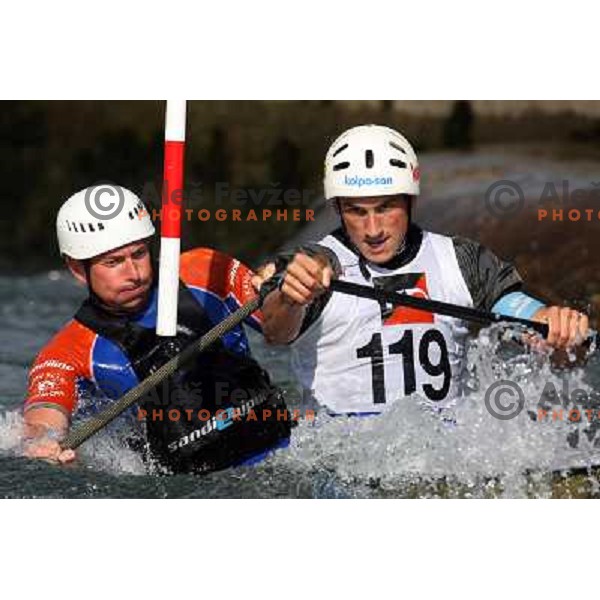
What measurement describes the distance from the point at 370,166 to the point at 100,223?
822mm

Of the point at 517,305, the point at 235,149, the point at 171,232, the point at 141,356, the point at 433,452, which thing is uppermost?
the point at 235,149

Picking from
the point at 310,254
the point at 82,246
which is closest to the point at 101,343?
the point at 82,246

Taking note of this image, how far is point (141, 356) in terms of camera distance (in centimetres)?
439

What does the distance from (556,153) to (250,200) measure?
1.41 m

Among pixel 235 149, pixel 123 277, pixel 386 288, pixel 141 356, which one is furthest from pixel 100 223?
pixel 235 149

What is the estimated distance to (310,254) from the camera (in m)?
4.07

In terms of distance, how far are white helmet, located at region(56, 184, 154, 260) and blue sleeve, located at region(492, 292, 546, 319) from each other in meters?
1.09

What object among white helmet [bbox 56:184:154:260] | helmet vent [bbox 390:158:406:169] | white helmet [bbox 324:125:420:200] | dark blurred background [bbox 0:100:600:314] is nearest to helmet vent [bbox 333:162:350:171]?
white helmet [bbox 324:125:420:200]

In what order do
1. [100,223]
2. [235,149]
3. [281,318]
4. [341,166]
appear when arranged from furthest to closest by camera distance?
[235,149]
[341,166]
[100,223]
[281,318]

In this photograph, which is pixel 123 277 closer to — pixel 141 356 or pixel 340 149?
pixel 141 356

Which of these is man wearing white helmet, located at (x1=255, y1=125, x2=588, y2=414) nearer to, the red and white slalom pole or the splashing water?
the splashing water

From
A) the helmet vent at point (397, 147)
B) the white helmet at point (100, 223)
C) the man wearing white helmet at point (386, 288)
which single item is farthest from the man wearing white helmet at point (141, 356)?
the helmet vent at point (397, 147)

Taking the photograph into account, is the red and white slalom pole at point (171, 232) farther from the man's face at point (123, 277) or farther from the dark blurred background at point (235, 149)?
the dark blurred background at point (235, 149)

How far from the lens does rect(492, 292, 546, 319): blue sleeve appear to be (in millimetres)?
4359
